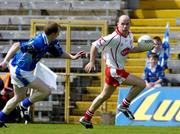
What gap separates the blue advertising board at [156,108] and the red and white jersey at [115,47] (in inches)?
141

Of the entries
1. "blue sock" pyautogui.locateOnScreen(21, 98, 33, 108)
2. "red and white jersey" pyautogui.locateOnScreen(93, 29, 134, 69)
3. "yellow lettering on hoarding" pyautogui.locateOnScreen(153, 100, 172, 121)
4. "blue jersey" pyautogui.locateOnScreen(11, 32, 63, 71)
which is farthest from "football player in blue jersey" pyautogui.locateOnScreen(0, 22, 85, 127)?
"yellow lettering on hoarding" pyautogui.locateOnScreen(153, 100, 172, 121)

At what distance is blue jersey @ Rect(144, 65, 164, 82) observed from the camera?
19.1 meters

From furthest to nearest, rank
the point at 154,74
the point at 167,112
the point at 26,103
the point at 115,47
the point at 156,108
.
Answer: the point at 154,74 → the point at 156,108 → the point at 167,112 → the point at 26,103 → the point at 115,47

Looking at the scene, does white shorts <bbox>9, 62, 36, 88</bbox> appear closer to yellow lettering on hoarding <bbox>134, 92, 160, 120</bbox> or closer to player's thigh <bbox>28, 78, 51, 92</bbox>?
player's thigh <bbox>28, 78, 51, 92</bbox>

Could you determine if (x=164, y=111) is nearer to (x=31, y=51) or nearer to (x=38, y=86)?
(x=38, y=86)

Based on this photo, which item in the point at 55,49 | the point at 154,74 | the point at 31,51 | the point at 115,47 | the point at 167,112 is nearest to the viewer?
the point at 31,51

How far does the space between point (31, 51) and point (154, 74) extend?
5.47 metres

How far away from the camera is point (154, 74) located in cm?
1914

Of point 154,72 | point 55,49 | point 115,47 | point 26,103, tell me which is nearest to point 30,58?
point 55,49

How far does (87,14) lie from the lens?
75.8ft

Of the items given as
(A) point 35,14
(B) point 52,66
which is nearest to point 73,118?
(B) point 52,66

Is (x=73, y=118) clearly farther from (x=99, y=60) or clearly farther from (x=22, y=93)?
(x=22, y=93)

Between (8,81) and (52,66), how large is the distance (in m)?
1.76

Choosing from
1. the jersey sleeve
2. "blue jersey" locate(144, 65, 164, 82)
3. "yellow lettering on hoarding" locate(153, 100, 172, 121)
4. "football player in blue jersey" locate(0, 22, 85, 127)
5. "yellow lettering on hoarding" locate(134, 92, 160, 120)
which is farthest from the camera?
"blue jersey" locate(144, 65, 164, 82)
